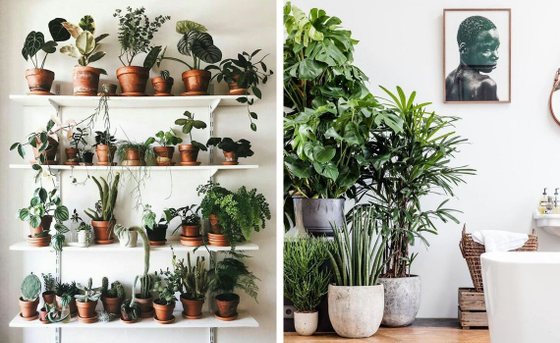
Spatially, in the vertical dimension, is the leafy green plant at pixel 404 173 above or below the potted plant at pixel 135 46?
below

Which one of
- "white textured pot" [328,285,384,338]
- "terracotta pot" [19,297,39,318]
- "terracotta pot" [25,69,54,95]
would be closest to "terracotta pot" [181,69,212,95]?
"terracotta pot" [25,69,54,95]

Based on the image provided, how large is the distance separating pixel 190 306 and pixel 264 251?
55 cm

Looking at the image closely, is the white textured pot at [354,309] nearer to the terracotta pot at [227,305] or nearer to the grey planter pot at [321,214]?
the grey planter pot at [321,214]

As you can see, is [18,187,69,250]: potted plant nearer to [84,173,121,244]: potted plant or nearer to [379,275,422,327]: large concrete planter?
[84,173,121,244]: potted plant

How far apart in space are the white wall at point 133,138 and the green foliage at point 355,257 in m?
0.59

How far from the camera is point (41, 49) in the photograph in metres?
3.32

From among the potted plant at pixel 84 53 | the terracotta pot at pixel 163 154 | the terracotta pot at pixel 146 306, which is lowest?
the terracotta pot at pixel 146 306

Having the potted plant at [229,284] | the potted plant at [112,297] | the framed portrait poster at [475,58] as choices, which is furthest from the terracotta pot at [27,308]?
the framed portrait poster at [475,58]

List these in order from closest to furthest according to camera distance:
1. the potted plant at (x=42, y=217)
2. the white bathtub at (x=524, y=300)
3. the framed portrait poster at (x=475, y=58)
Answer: the white bathtub at (x=524, y=300) < the potted plant at (x=42, y=217) < the framed portrait poster at (x=475, y=58)

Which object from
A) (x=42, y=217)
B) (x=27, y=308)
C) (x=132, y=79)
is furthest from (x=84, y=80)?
(x=27, y=308)

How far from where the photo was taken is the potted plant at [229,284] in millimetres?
3312

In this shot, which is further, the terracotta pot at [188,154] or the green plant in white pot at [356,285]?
the green plant in white pot at [356,285]

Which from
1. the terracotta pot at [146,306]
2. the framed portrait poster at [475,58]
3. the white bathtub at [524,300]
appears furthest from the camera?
the framed portrait poster at [475,58]

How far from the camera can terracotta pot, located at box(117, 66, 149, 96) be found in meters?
3.33
